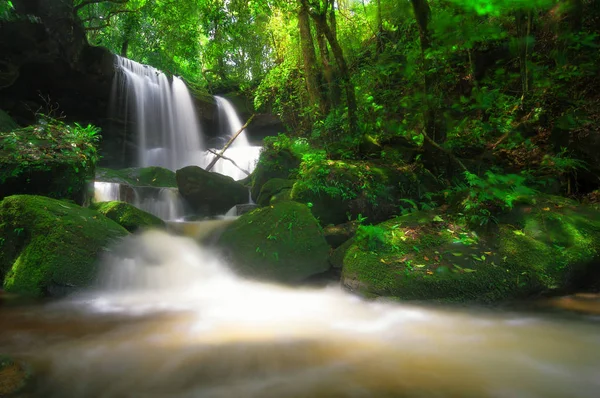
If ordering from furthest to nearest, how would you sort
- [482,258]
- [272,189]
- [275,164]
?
[275,164] → [272,189] → [482,258]

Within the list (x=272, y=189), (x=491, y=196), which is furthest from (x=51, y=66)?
(x=491, y=196)

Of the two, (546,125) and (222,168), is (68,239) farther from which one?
(222,168)

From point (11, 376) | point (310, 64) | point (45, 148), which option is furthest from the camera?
point (310, 64)

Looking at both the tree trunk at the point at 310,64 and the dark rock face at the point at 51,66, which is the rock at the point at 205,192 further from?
the dark rock face at the point at 51,66

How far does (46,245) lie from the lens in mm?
4129

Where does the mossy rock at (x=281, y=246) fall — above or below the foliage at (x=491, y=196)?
below

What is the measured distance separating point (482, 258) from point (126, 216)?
5.58m

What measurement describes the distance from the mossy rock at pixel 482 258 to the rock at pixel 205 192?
549 centimetres

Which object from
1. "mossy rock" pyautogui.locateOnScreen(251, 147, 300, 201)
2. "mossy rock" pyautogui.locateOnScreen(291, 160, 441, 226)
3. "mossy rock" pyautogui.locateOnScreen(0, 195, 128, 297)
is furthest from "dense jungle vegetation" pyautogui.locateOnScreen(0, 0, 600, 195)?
"mossy rock" pyautogui.locateOnScreen(0, 195, 128, 297)

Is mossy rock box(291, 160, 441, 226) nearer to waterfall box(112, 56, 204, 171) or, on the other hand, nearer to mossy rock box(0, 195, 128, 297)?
mossy rock box(0, 195, 128, 297)

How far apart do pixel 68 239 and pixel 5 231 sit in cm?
95

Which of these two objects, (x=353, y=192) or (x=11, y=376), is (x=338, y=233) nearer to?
(x=353, y=192)

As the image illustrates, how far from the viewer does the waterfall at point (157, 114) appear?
13625mm

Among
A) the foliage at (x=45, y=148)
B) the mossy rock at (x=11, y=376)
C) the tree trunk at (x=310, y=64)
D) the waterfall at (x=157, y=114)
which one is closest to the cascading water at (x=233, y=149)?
the waterfall at (x=157, y=114)
